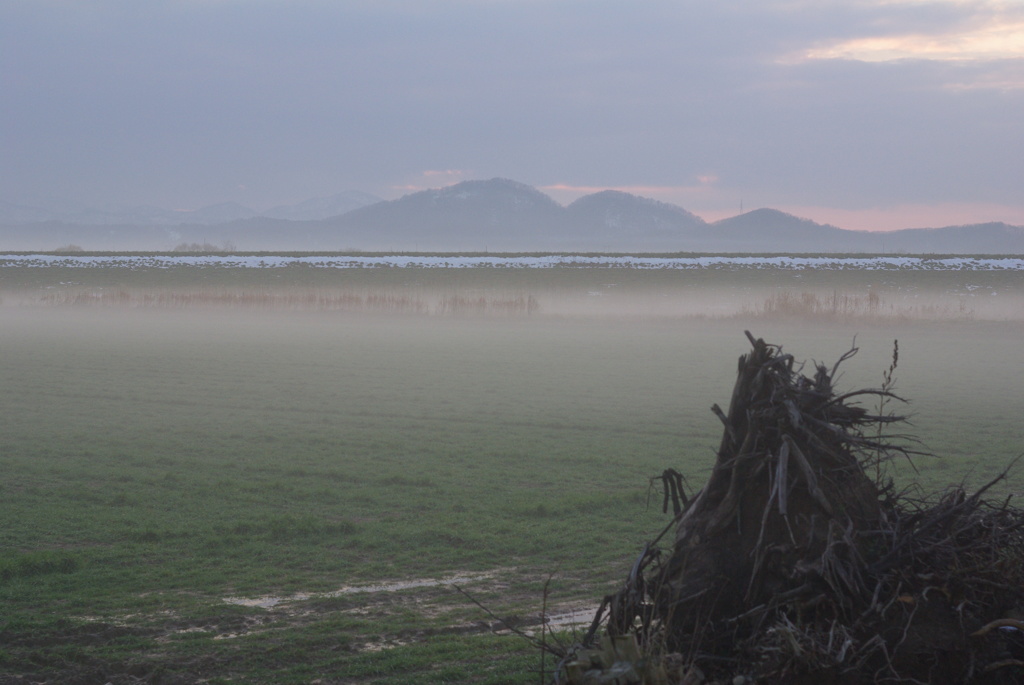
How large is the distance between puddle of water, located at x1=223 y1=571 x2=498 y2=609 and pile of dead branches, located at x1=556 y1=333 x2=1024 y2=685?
15.2ft

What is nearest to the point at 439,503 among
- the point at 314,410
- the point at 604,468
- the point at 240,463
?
the point at 604,468

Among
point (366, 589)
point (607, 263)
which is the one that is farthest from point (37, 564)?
point (607, 263)

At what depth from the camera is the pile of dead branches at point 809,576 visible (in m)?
2.94

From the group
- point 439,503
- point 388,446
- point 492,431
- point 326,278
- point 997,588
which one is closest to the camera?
point 997,588

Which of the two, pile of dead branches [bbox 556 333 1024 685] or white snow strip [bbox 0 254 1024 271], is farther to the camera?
white snow strip [bbox 0 254 1024 271]

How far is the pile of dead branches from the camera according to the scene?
2939mm

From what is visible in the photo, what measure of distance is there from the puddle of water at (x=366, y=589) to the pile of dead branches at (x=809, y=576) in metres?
4.64

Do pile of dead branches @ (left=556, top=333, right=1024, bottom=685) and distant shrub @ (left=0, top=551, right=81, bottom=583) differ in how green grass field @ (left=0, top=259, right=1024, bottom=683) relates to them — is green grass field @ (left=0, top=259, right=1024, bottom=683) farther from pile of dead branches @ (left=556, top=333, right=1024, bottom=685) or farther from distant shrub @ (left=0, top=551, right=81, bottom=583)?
pile of dead branches @ (left=556, top=333, right=1024, bottom=685)

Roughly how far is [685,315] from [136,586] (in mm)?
36935

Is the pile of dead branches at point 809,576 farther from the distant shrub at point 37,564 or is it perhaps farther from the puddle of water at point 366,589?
the distant shrub at point 37,564

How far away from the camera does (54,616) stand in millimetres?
6805

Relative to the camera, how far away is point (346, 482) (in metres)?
11.9

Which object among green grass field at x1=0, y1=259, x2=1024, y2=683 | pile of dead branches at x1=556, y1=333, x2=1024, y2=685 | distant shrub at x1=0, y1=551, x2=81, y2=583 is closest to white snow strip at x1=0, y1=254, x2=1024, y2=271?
green grass field at x1=0, y1=259, x2=1024, y2=683

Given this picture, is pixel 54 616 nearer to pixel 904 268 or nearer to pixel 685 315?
pixel 685 315
